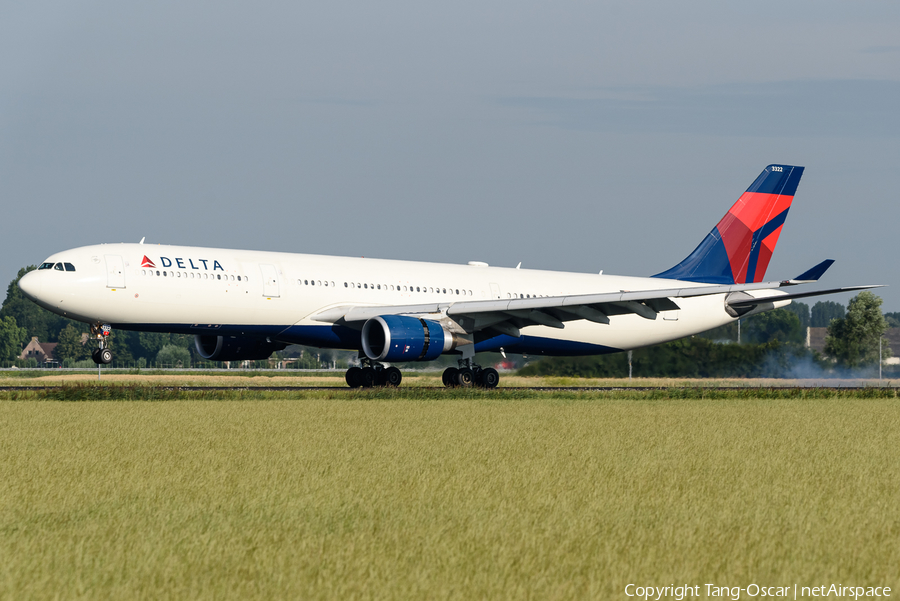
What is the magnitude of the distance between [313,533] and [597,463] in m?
5.64

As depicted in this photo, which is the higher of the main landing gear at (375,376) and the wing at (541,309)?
the wing at (541,309)

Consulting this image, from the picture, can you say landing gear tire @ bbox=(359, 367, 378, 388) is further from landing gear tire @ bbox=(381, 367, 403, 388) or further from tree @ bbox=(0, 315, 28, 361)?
tree @ bbox=(0, 315, 28, 361)

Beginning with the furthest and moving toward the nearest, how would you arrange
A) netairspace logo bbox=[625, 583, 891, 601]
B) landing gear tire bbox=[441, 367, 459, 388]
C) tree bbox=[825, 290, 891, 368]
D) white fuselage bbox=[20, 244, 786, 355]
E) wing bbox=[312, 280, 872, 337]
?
tree bbox=[825, 290, 891, 368] → landing gear tire bbox=[441, 367, 459, 388] → wing bbox=[312, 280, 872, 337] → white fuselage bbox=[20, 244, 786, 355] → netairspace logo bbox=[625, 583, 891, 601]

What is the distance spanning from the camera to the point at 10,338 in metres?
100

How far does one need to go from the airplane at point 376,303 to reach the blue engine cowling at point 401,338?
40mm

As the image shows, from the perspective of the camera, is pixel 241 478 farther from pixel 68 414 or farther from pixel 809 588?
pixel 68 414

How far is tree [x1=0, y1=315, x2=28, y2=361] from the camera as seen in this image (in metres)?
99.1

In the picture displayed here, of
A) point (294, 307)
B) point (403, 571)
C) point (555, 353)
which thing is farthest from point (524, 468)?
point (555, 353)

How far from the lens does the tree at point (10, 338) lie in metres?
99.1

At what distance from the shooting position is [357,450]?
567 inches

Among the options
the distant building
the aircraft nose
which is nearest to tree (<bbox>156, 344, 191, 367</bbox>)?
the distant building

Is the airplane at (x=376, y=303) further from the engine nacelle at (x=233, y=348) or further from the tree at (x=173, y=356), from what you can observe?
the tree at (x=173, y=356)

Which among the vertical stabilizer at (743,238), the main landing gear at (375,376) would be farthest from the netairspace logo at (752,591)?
the vertical stabilizer at (743,238)

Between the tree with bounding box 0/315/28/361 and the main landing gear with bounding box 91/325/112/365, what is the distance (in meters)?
77.9
